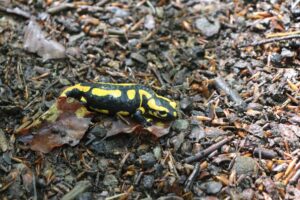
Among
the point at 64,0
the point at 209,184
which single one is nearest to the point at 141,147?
the point at 209,184

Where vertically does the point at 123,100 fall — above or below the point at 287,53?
below

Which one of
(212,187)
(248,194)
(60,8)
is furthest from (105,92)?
(248,194)

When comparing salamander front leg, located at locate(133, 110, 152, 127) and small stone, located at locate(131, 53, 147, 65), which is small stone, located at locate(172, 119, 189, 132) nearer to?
salamander front leg, located at locate(133, 110, 152, 127)

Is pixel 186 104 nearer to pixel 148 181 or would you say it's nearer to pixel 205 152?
pixel 205 152

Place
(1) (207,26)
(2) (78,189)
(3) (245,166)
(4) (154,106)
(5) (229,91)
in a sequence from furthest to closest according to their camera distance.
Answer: (1) (207,26)
(5) (229,91)
(4) (154,106)
(3) (245,166)
(2) (78,189)

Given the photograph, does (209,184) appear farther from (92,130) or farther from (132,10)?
(132,10)
